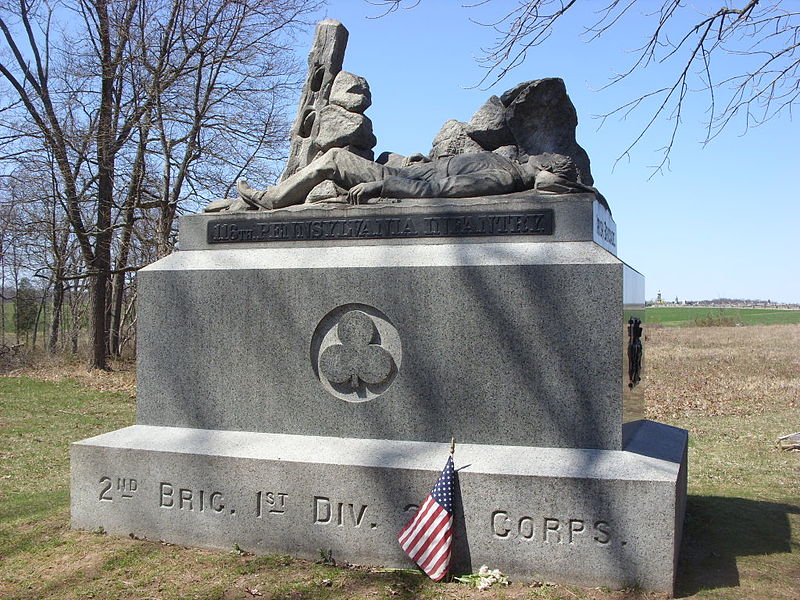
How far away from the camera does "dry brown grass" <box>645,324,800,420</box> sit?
13547 millimetres

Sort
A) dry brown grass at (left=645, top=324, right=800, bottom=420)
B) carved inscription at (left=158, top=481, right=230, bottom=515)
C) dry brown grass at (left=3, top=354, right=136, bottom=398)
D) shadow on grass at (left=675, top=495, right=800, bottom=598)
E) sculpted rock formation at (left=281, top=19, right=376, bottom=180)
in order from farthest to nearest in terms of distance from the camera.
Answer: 1. dry brown grass at (left=3, top=354, right=136, bottom=398)
2. dry brown grass at (left=645, top=324, right=800, bottom=420)
3. sculpted rock formation at (left=281, top=19, right=376, bottom=180)
4. carved inscription at (left=158, top=481, right=230, bottom=515)
5. shadow on grass at (left=675, top=495, right=800, bottom=598)

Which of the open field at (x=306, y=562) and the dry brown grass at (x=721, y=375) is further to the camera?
the dry brown grass at (x=721, y=375)

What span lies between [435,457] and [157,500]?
189 centimetres

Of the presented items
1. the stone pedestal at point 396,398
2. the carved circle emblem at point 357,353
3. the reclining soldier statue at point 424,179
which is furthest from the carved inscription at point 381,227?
the carved circle emblem at point 357,353

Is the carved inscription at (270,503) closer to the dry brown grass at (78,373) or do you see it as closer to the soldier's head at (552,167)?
the soldier's head at (552,167)

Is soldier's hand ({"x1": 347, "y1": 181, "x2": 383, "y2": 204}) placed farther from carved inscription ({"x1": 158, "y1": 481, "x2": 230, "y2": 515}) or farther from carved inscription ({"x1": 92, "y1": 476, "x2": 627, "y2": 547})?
carved inscription ({"x1": 158, "y1": 481, "x2": 230, "y2": 515})

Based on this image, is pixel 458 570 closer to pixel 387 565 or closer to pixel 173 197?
pixel 387 565

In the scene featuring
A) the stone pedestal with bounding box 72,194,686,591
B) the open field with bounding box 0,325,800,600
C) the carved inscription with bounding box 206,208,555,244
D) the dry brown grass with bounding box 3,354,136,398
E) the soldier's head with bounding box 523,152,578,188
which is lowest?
the open field with bounding box 0,325,800,600

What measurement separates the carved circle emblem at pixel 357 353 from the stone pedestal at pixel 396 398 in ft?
0.05

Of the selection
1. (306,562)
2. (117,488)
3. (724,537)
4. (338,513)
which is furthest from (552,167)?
(117,488)

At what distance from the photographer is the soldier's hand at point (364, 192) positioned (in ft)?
17.6

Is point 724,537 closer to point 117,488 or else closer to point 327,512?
point 327,512

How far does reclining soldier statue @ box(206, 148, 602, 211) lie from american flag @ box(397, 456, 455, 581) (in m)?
1.88

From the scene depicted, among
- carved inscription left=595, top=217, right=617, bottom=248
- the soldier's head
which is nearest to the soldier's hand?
the soldier's head
